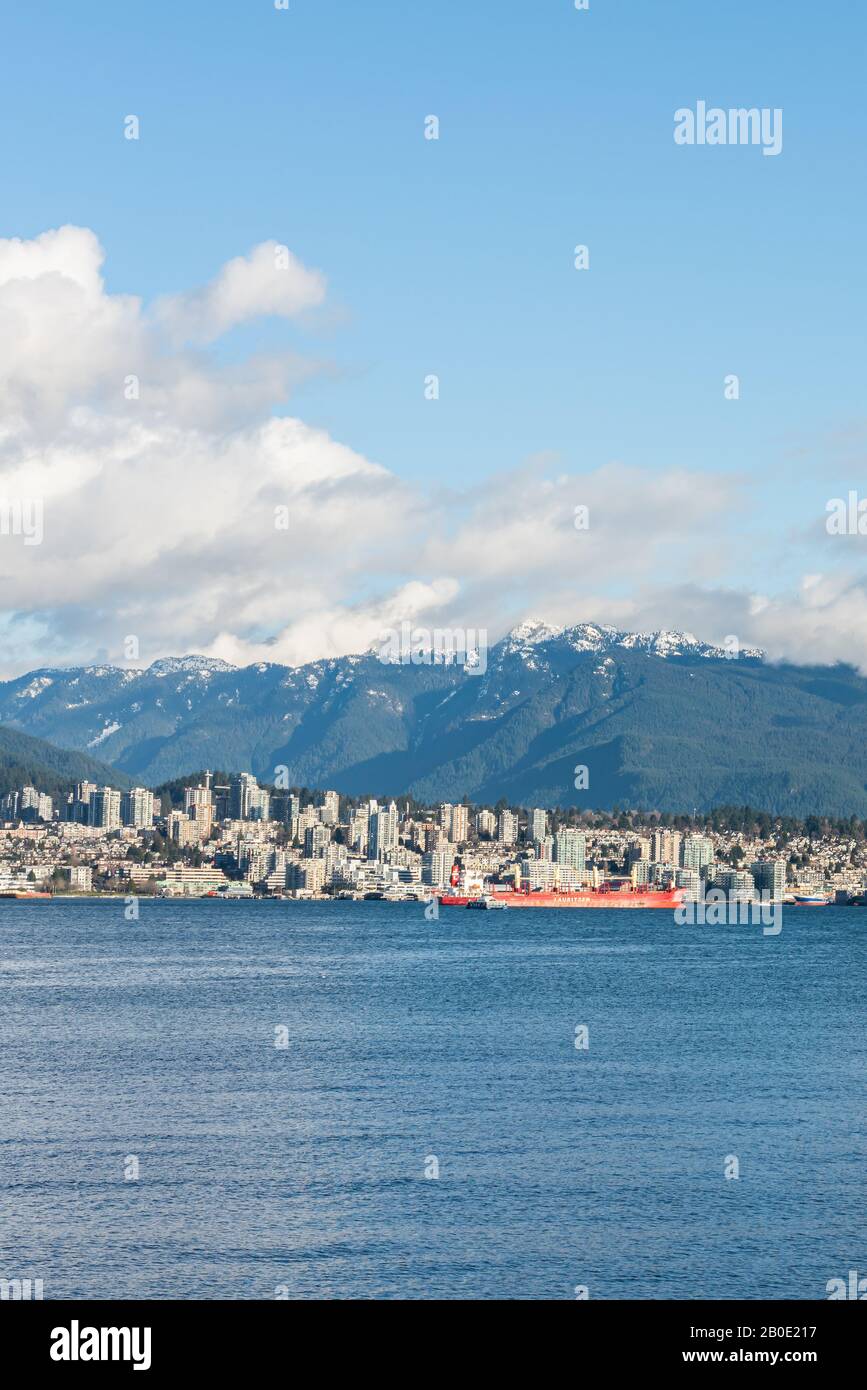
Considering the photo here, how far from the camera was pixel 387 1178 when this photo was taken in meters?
43.2

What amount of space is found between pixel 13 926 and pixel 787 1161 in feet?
538

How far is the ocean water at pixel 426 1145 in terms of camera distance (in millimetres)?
35509

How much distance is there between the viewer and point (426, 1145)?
4762cm

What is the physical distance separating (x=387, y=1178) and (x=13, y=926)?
535 ft

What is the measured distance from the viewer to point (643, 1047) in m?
73.4

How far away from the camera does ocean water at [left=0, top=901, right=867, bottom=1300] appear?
117ft

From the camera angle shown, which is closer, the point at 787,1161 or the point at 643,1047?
the point at 787,1161
